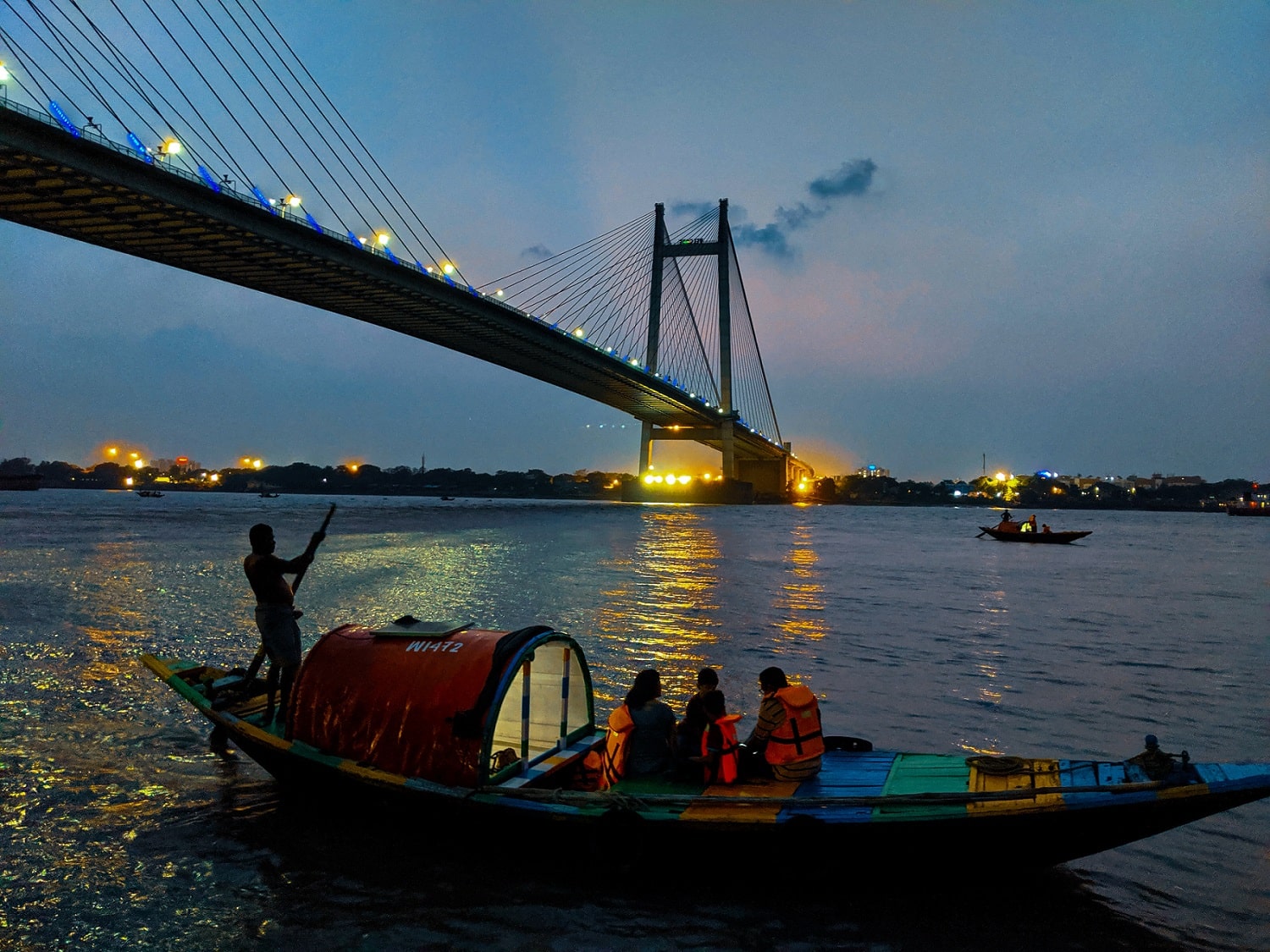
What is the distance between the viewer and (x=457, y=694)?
5223 millimetres

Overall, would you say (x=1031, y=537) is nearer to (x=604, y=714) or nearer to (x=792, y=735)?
(x=604, y=714)

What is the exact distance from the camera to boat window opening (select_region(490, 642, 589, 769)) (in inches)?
233

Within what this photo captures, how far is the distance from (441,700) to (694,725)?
163 centimetres

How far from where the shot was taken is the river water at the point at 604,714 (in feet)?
15.0

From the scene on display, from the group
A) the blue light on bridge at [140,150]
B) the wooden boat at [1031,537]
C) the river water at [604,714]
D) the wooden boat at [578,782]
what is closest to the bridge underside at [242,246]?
the blue light on bridge at [140,150]

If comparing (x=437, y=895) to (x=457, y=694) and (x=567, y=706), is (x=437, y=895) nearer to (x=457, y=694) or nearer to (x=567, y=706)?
(x=457, y=694)

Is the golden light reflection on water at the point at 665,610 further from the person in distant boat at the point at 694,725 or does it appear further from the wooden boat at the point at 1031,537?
the wooden boat at the point at 1031,537

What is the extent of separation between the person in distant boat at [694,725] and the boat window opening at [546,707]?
92 centimetres

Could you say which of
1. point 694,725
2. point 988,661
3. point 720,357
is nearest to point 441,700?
point 694,725

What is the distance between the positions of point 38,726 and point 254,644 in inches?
181

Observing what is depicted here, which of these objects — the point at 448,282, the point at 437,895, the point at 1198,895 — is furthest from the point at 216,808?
the point at 448,282

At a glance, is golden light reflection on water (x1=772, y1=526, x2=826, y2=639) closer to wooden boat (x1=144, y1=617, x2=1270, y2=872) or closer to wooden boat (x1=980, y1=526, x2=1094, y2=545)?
wooden boat (x1=144, y1=617, x2=1270, y2=872)

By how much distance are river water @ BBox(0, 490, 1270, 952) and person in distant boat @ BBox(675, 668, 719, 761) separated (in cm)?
70

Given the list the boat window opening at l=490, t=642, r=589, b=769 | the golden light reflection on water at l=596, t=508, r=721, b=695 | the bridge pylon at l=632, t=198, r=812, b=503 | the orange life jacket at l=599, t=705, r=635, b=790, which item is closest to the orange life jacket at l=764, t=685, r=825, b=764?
the orange life jacket at l=599, t=705, r=635, b=790
